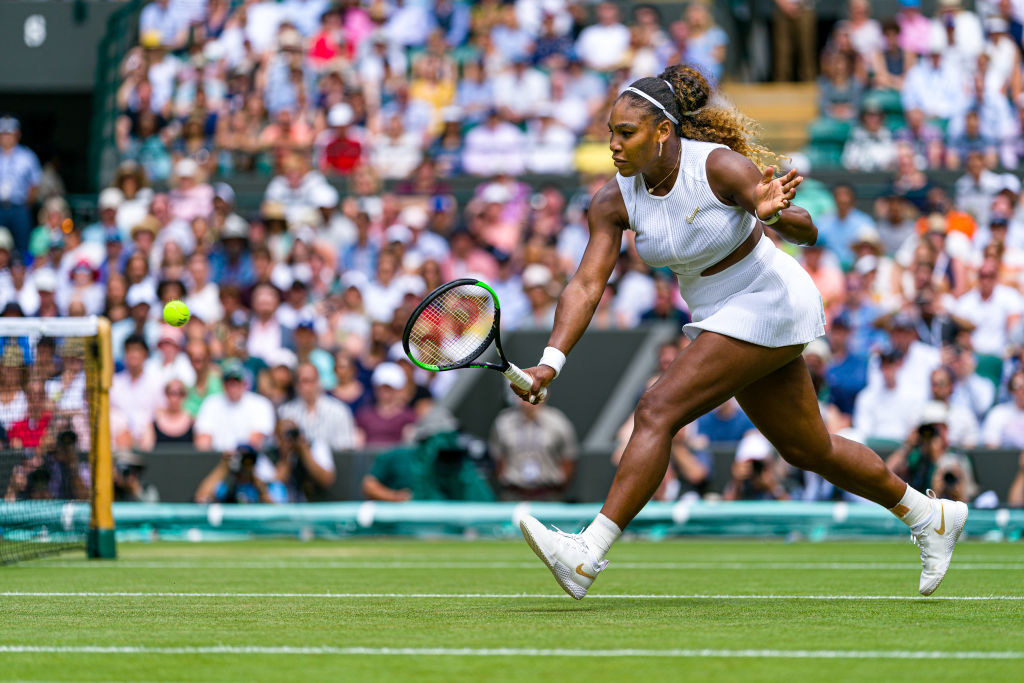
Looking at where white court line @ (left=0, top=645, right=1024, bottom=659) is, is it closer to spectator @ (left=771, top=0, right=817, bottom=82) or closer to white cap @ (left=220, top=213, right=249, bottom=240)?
white cap @ (left=220, top=213, right=249, bottom=240)

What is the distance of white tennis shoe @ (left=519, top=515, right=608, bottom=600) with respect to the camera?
594cm

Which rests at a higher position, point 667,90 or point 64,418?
point 667,90

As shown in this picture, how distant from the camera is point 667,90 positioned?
20.8 feet

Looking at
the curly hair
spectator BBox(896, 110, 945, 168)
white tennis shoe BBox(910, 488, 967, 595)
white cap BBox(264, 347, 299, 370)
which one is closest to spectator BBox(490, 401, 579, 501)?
white cap BBox(264, 347, 299, 370)

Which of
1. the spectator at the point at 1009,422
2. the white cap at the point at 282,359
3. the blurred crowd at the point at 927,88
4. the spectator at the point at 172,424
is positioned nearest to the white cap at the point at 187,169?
the white cap at the point at 282,359

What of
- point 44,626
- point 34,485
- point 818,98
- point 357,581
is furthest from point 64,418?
point 818,98

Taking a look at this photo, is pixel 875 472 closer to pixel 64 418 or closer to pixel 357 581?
pixel 357 581

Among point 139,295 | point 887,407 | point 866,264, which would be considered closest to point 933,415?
point 887,407

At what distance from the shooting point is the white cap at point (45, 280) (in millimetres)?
16500

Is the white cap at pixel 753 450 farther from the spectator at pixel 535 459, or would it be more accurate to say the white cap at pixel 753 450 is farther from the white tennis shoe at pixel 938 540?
the white tennis shoe at pixel 938 540

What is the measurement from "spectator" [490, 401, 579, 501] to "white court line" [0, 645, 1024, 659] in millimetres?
8552

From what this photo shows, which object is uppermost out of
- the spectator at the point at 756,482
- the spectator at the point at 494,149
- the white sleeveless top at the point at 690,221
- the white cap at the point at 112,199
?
the spectator at the point at 494,149

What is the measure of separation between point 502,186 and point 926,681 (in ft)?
43.4

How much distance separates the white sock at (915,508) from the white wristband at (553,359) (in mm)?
1538
